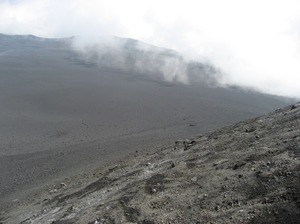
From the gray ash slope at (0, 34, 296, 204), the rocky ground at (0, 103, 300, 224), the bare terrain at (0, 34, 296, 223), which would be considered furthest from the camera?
the gray ash slope at (0, 34, 296, 204)

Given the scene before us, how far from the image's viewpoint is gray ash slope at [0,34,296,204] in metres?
20.9

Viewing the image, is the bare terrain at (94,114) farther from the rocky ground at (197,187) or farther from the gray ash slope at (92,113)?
the rocky ground at (197,187)

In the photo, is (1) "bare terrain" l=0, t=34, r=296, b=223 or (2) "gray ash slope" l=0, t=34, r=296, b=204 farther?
(2) "gray ash slope" l=0, t=34, r=296, b=204

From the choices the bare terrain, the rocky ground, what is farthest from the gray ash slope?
the rocky ground

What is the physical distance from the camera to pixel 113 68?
55031mm

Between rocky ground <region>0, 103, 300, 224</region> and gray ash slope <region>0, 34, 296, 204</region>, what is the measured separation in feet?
12.7

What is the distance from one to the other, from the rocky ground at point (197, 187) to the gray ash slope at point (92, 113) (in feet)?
12.7

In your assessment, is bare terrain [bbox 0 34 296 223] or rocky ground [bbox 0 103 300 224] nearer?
rocky ground [bbox 0 103 300 224]

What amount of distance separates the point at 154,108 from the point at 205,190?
22618 millimetres

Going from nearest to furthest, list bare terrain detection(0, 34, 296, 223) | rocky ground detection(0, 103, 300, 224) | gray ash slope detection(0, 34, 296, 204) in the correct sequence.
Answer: rocky ground detection(0, 103, 300, 224)
bare terrain detection(0, 34, 296, 223)
gray ash slope detection(0, 34, 296, 204)

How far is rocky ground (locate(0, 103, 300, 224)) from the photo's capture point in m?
9.91

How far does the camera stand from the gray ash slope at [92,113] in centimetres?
2085

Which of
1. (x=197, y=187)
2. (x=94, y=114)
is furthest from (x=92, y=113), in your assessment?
(x=197, y=187)

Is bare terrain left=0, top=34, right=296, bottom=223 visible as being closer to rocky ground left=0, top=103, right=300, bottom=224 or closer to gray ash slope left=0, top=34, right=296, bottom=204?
gray ash slope left=0, top=34, right=296, bottom=204
